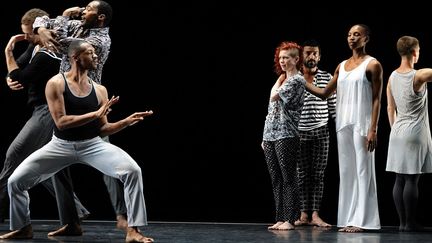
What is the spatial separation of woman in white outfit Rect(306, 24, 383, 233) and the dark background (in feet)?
4.68

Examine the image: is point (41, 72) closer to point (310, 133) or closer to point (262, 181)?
point (310, 133)

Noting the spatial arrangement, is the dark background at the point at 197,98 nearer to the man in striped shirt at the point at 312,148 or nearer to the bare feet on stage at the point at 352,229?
the man in striped shirt at the point at 312,148

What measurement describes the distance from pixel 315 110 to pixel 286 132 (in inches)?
24.7

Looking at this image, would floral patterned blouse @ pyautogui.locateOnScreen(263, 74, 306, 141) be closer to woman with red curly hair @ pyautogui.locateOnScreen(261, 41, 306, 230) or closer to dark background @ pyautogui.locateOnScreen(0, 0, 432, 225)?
woman with red curly hair @ pyautogui.locateOnScreen(261, 41, 306, 230)

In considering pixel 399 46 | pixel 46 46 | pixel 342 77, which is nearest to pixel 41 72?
pixel 46 46

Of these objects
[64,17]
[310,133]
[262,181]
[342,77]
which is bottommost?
[262,181]

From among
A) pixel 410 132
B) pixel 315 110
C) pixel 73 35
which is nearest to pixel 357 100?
pixel 410 132

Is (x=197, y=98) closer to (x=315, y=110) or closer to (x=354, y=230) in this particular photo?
(x=315, y=110)

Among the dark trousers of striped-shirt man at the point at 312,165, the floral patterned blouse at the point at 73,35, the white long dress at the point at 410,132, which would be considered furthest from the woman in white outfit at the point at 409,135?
the floral patterned blouse at the point at 73,35

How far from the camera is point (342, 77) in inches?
232

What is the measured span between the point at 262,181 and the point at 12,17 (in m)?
2.58

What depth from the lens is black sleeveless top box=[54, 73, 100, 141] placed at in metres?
4.83

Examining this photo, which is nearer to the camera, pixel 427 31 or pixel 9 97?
pixel 427 31

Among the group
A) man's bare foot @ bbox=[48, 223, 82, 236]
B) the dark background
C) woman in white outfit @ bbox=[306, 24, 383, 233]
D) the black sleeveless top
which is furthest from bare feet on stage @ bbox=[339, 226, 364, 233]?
the black sleeveless top
